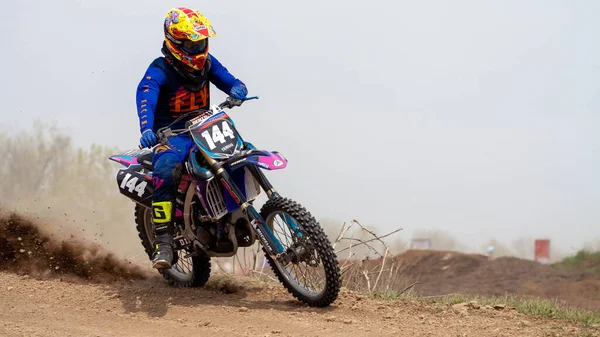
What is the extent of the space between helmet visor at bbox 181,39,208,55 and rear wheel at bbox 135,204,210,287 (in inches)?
71.3

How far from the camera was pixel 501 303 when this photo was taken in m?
6.86

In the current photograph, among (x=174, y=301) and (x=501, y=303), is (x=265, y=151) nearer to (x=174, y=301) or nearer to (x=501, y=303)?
(x=174, y=301)

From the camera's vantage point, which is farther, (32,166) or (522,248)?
(522,248)

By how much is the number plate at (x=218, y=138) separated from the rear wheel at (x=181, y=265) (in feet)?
4.74

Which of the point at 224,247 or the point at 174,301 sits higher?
the point at 224,247

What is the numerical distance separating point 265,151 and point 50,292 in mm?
2485

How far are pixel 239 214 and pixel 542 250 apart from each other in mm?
20157

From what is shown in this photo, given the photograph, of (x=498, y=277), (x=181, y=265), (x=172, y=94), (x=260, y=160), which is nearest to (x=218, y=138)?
(x=260, y=160)

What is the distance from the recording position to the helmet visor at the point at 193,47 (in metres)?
6.83

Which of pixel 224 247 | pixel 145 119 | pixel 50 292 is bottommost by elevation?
pixel 50 292

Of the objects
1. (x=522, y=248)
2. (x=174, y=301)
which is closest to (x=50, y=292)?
(x=174, y=301)

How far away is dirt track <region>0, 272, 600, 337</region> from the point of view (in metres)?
5.71

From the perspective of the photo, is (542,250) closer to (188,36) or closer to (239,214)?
(239,214)

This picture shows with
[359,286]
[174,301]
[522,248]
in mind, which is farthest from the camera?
[522,248]
